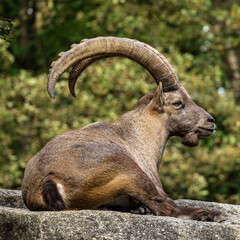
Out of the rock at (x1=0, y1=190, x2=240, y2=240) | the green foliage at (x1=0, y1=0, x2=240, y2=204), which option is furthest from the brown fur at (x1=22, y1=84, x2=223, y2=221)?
the green foliage at (x1=0, y1=0, x2=240, y2=204)

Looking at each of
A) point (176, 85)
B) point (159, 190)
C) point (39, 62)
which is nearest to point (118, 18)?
point (39, 62)

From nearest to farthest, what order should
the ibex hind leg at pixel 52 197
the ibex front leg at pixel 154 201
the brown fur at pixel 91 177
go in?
the ibex hind leg at pixel 52 197, the brown fur at pixel 91 177, the ibex front leg at pixel 154 201

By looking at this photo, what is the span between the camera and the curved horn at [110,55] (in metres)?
6.64

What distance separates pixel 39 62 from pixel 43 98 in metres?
3.84

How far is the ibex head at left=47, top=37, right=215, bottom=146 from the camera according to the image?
6.77 m

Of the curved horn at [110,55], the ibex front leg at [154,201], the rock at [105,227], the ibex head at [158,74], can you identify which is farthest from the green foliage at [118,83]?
the rock at [105,227]

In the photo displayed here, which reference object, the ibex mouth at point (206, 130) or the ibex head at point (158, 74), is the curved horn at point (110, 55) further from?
the ibex mouth at point (206, 130)

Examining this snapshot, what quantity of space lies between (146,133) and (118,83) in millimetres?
6788

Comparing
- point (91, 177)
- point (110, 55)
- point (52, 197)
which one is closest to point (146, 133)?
point (110, 55)

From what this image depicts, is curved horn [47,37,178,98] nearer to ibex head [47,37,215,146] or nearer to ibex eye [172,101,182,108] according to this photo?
ibex head [47,37,215,146]

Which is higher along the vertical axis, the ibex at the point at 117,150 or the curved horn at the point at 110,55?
the curved horn at the point at 110,55

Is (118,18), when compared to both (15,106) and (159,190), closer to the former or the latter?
(15,106)

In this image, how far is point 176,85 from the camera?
743 centimetres

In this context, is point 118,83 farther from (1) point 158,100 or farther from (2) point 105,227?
(2) point 105,227
